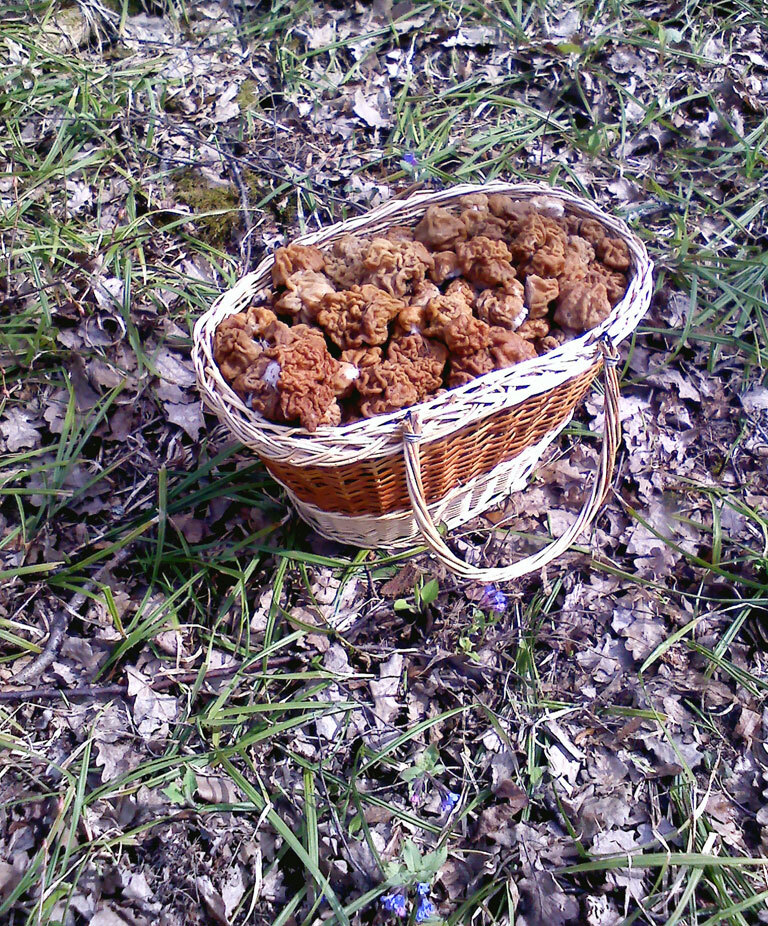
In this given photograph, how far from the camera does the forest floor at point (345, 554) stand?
8.05 ft

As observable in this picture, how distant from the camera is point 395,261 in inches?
106

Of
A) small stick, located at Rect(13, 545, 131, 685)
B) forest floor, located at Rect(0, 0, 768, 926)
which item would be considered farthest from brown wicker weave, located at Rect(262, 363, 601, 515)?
small stick, located at Rect(13, 545, 131, 685)

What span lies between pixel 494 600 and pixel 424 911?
Answer: 1.16 m

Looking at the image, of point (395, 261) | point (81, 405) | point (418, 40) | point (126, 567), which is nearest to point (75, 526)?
point (126, 567)

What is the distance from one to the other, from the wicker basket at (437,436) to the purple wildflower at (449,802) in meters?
0.87

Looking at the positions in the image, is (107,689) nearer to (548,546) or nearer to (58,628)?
(58,628)

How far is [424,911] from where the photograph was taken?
7.59 ft

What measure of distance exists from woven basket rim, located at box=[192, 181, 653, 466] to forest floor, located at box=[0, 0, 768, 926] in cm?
81

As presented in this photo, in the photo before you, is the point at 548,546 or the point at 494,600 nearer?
the point at 548,546

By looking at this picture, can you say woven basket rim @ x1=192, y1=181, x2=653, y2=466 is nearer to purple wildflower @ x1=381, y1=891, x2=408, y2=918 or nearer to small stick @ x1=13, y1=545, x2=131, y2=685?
small stick @ x1=13, y1=545, x2=131, y2=685

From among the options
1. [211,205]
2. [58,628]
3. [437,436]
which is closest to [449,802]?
[437,436]

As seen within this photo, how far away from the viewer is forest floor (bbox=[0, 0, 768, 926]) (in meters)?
2.46

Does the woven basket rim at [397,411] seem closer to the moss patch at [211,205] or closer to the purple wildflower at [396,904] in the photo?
the moss patch at [211,205]

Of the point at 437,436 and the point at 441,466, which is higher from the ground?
the point at 437,436
